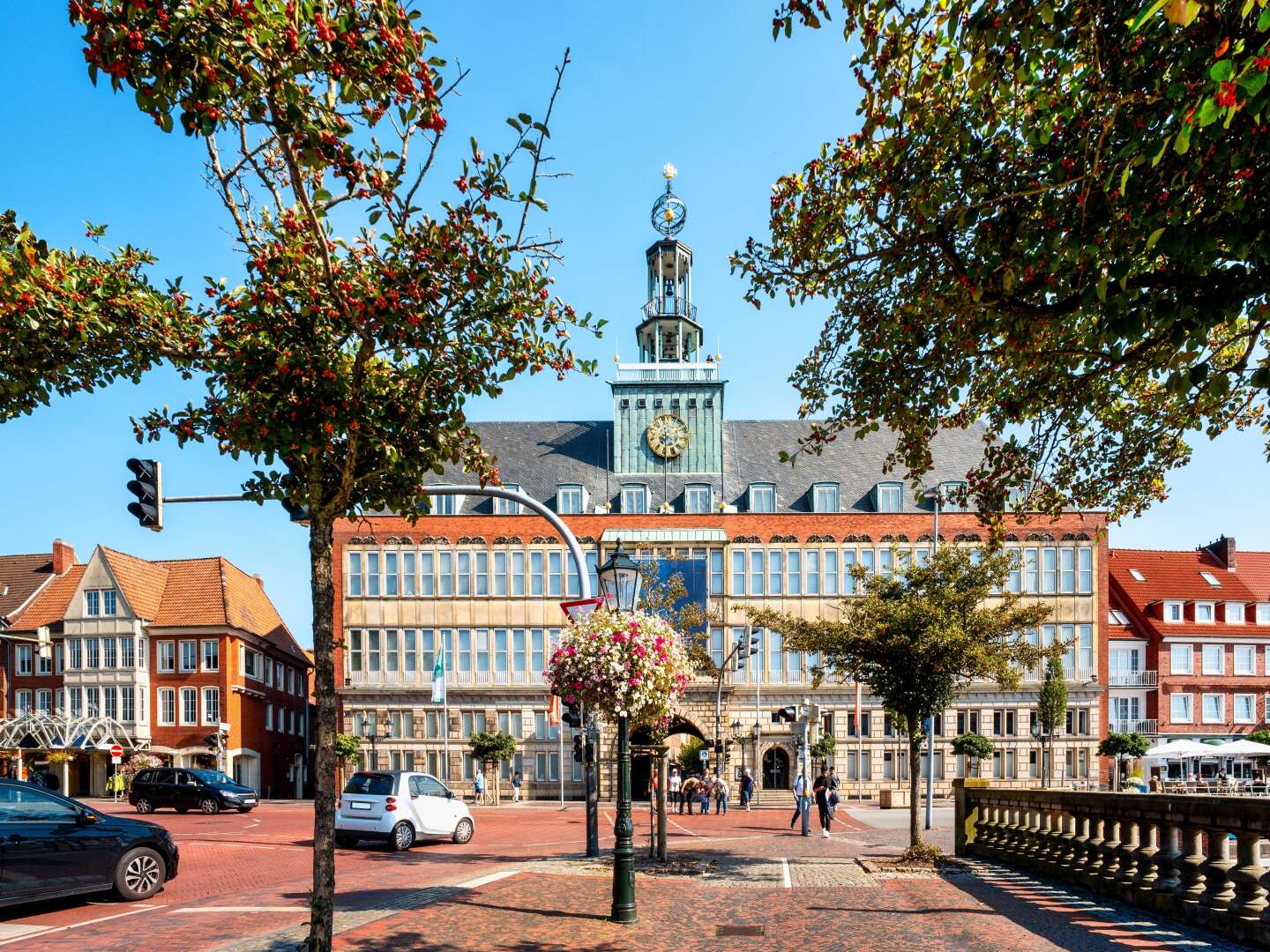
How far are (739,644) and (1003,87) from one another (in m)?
35.0

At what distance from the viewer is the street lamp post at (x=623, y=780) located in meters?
11.9

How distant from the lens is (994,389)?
1166 cm

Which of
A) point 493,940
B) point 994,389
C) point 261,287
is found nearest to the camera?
point 261,287

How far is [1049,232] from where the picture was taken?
25.5ft

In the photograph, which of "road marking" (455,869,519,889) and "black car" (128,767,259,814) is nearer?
"road marking" (455,869,519,889)

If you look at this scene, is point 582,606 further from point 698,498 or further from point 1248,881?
point 698,498

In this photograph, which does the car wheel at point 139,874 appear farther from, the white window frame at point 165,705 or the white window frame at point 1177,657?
the white window frame at point 1177,657

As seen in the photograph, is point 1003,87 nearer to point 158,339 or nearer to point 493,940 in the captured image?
point 158,339

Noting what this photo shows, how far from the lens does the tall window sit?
2194 inches

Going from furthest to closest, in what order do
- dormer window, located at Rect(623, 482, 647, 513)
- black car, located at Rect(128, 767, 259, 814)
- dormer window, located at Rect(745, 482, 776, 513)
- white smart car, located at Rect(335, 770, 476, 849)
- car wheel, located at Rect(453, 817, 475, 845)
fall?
dormer window, located at Rect(745, 482, 776, 513) < dormer window, located at Rect(623, 482, 647, 513) < black car, located at Rect(128, 767, 259, 814) < car wheel, located at Rect(453, 817, 475, 845) < white smart car, located at Rect(335, 770, 476, 849)

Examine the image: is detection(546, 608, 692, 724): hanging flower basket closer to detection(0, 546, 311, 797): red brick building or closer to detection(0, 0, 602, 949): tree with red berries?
detection(0, 0, 602, 949): tree with red berries

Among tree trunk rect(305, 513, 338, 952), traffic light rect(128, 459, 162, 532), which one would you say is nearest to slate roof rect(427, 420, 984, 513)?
traffic light rect(128, 459, 162, 532)

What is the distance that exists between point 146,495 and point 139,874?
510cm

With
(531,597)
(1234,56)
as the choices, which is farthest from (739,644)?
(1234,56)
